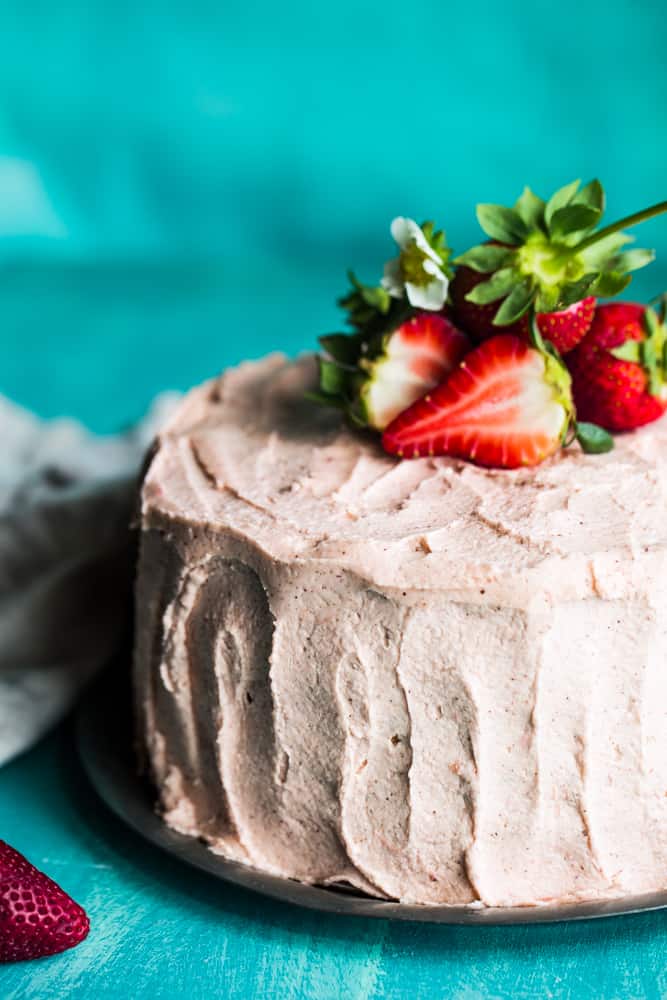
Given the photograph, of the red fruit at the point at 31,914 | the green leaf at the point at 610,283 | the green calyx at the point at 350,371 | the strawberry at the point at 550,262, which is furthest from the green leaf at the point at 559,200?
the red fruit at the point at 31,914

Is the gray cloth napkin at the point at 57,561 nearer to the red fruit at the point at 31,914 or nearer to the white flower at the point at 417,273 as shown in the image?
the red fruit at the point at 31,914

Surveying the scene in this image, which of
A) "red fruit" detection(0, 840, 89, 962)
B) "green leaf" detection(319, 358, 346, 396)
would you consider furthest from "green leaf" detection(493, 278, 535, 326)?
"red fruit" detection(0, 840, 89, 962)

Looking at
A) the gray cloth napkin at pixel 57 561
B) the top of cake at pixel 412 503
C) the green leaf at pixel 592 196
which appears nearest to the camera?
the top of cake at pixel 412 503

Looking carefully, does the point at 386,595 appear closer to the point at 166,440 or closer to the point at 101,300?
the point at 166,440

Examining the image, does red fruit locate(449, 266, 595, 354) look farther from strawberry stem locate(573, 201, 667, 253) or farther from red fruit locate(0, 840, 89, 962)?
red fruit locate(0, 840, 89, 962)

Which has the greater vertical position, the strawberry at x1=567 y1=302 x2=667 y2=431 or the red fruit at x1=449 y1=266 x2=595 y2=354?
the red fruit at x1=449 y1=266 x2=595 y2=354

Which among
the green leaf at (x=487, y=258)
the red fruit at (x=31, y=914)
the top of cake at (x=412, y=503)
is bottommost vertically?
the red fruit at (x=31, y=914)

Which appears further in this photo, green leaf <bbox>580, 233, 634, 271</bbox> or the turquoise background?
the turquoise background
